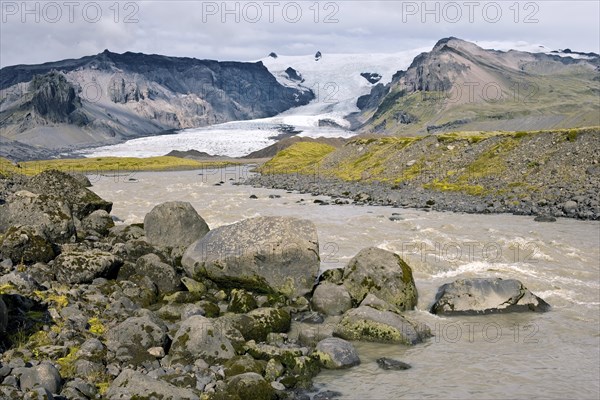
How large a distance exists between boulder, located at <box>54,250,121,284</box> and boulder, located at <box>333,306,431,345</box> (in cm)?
1004

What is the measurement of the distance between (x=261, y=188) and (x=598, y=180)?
167 ft

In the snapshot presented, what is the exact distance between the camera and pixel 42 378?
40.8ft

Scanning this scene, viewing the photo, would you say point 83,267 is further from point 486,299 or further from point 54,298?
point 486,299

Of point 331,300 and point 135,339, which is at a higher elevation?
point 135,339

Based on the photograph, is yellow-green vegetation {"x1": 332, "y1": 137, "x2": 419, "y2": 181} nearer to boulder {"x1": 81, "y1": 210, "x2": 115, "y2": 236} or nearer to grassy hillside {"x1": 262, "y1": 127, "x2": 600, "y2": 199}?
grassy hillside {"x1": 262, "y1": 127, "x2": 600, "y2": 199}

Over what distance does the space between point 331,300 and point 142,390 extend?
997 cm

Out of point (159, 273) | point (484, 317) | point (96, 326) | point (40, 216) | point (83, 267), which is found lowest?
point (484, 317)

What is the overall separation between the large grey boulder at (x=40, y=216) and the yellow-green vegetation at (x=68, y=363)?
11973 millimetres

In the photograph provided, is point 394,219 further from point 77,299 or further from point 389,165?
point 389,165

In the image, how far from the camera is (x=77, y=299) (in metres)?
18.8

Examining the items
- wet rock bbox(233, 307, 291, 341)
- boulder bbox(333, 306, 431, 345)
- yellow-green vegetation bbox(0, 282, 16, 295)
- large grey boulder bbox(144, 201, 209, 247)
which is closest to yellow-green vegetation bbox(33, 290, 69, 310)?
yellow-green vegetation bbox(0, 282, 16, 295)

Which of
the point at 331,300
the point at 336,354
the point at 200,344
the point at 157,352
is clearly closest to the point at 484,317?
the point at 331,300

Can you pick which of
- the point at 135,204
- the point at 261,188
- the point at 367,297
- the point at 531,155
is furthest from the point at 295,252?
the point at 261,188

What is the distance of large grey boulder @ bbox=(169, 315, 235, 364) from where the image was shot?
49.7 feet
